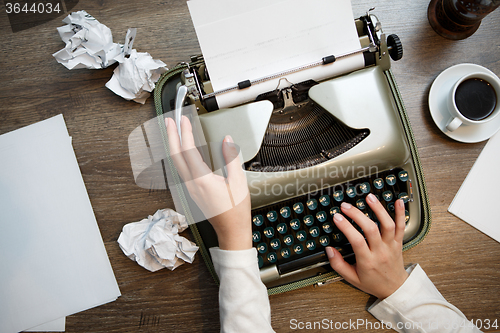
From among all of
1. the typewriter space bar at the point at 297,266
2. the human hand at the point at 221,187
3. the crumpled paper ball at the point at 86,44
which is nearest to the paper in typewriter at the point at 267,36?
the human hand at the point at 221,187

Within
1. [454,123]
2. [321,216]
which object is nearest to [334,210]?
[321,216]

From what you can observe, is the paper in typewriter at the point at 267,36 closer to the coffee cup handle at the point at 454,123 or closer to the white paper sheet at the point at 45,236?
the coffee cup handle at the point at 454,123

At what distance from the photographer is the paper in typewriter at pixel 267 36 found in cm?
81

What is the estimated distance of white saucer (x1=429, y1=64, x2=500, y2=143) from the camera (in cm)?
106

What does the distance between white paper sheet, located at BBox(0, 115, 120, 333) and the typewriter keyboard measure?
58 centimetres

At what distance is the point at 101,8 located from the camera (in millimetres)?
1143

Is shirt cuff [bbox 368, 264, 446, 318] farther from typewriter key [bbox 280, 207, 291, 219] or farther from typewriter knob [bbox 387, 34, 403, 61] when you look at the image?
typewriter knob [bbox 387, 34, 403, 61]

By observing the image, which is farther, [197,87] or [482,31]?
[482,31]

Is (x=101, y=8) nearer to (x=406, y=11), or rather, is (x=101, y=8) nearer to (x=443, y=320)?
(x=406, y=11)

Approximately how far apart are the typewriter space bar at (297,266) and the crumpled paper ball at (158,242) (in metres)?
0.26

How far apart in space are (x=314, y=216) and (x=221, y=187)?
34cm

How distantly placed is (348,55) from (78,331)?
4.18ft

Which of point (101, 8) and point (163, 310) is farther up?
point (101, 8)

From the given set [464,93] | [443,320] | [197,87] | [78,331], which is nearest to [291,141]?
[197,87]
